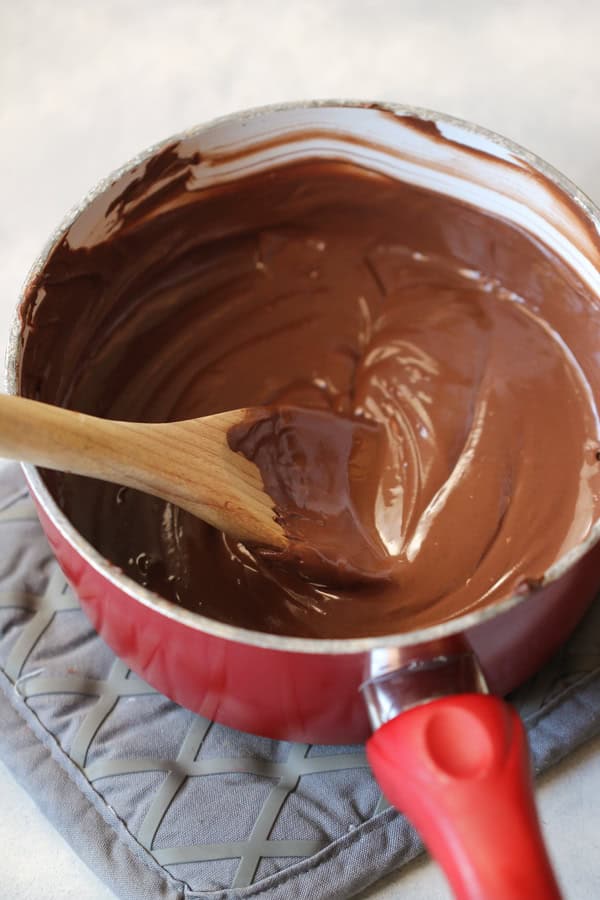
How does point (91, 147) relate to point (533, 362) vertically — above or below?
above

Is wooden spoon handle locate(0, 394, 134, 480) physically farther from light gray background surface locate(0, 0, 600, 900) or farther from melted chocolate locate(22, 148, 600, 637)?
light gray background surface locate(0, 0, 600, 900)

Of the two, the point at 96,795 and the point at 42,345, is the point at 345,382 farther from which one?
the point at 96,795

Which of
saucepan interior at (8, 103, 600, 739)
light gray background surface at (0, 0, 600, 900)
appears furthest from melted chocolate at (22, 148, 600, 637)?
light gray background surface at (0, 0, 600, 900)

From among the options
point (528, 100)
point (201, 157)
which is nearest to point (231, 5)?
point (528, 100)

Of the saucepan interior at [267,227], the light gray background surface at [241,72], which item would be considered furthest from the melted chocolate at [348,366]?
the light gray background surface at [241,72]

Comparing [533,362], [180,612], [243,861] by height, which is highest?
[533,362]

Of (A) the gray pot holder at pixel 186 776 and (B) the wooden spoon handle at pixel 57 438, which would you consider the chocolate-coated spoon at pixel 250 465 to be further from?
(A) the gray pot holder at pixel 186 776

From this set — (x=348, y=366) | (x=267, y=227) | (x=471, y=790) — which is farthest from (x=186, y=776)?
(x=267, y=227)

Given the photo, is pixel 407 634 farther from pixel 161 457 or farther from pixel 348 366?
pixel 348 366
